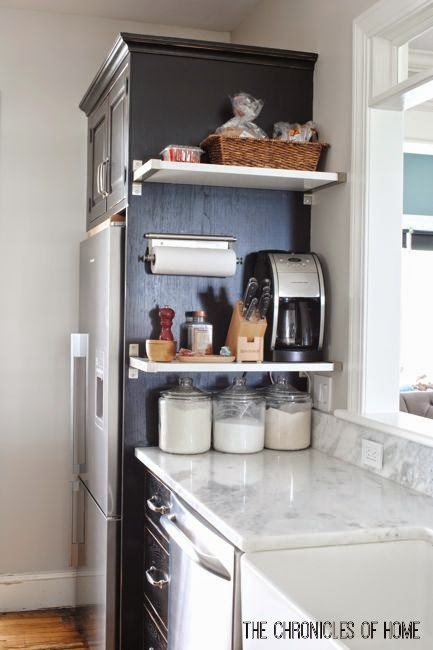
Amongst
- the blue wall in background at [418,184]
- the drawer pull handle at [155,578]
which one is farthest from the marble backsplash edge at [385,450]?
the blue wall in background at [418,184]

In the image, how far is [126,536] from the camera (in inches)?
110

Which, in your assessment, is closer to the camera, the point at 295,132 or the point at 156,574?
the point at 156,574

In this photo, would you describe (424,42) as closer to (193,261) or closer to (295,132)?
(295,132)

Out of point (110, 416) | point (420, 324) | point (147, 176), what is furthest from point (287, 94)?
point (420, 324)

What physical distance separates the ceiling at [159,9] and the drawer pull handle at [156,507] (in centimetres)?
214

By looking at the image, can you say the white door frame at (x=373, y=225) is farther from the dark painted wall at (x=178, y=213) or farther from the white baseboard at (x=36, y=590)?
the white baseboard at (x=36, y=590)

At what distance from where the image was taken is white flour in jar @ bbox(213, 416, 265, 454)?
2.67 m

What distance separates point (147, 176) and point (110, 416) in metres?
0.83

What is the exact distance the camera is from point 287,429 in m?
2.74

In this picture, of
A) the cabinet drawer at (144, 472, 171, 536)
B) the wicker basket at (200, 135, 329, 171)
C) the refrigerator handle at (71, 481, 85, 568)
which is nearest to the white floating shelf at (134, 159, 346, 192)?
the wicker basket at (200, 135, 329, 171)

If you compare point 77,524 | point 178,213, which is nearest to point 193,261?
point 178,213

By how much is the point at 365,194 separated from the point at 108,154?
1143mm

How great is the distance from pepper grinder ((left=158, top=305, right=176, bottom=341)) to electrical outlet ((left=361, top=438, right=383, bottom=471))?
72 centimetres

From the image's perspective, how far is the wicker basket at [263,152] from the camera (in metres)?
2.61
